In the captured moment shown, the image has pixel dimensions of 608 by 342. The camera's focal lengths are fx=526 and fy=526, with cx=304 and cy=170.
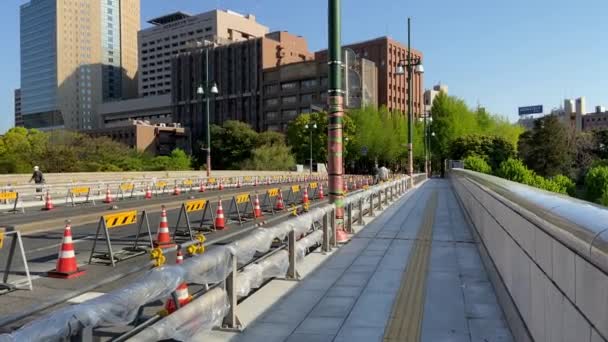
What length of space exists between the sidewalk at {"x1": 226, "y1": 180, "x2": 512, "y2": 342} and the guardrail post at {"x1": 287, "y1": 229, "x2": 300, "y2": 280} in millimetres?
188

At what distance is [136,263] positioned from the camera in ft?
32.0

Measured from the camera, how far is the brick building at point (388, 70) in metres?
125

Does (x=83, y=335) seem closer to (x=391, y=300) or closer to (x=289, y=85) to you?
(x=391, y=300)

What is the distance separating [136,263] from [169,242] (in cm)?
224

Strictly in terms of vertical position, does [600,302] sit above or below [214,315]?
above

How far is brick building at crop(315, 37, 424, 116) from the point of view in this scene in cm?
12475

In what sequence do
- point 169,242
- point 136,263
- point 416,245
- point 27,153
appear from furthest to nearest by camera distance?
1. point 27,153
2. point 169,242
3. point 416,245
4. point 136,263

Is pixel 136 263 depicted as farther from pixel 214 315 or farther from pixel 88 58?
pixel 88 58

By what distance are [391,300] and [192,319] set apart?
116 inches

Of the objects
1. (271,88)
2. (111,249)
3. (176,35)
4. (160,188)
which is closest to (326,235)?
(111,249)

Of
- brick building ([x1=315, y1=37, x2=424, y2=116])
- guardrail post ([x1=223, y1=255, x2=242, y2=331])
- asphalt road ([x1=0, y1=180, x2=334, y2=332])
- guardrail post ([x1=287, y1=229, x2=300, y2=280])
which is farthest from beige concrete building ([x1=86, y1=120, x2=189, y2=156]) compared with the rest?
guardrail post ([x1=223, y1=255, x2=242, y2=331])

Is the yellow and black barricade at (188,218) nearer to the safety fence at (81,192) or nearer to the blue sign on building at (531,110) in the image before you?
the safety fence at (81,192)

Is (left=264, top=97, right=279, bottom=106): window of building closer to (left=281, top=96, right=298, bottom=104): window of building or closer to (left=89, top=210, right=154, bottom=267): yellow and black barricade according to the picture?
(left=281, top=96, right=298, bottom=104): window of building

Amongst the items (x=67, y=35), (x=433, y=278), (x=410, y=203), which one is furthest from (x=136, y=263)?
(x=67, y=35)
